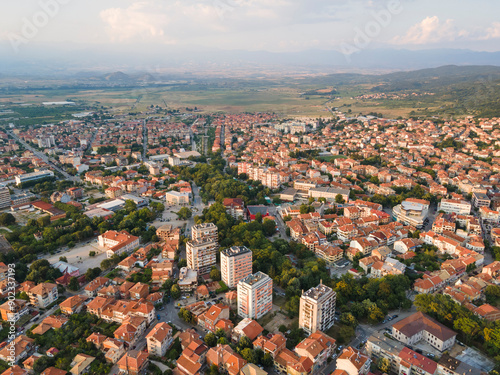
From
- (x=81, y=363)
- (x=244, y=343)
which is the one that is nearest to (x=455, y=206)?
(x=244, y=343)

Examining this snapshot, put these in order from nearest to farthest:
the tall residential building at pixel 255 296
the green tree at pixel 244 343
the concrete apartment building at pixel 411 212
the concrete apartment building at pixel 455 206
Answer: the green tree at pixel 244 343 → the tall residential building at pixel 255 296 → the concrete apartment building at pixel 411 212 → the concrete apartment building at pixel 455 206

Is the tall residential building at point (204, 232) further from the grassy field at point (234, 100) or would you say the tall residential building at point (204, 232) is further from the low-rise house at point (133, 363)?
the grassy field at point (234, 100)

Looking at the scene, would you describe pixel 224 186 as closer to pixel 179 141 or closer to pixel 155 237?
pixel 155 237

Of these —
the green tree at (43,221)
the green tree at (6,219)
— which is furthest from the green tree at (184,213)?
the green tree at (6,219)

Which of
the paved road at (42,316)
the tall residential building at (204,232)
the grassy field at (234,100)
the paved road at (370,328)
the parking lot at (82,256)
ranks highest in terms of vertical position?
the grassy field at (234,100)

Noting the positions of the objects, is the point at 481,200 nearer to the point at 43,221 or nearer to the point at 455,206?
the point at 455,206

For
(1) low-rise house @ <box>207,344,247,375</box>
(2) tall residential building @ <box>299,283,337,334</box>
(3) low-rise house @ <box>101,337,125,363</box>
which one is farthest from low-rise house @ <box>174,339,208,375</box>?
(2) tall residential building @ <box>299,283,337,334</box>

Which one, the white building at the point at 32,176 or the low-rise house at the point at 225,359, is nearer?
the low-rise house at the point at 225,359

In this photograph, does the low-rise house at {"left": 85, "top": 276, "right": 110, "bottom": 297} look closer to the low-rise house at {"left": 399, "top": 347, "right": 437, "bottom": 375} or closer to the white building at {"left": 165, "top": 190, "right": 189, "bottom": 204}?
the white building at {"left": 165, "top": 190, "right": 189, "bottom": 204}
